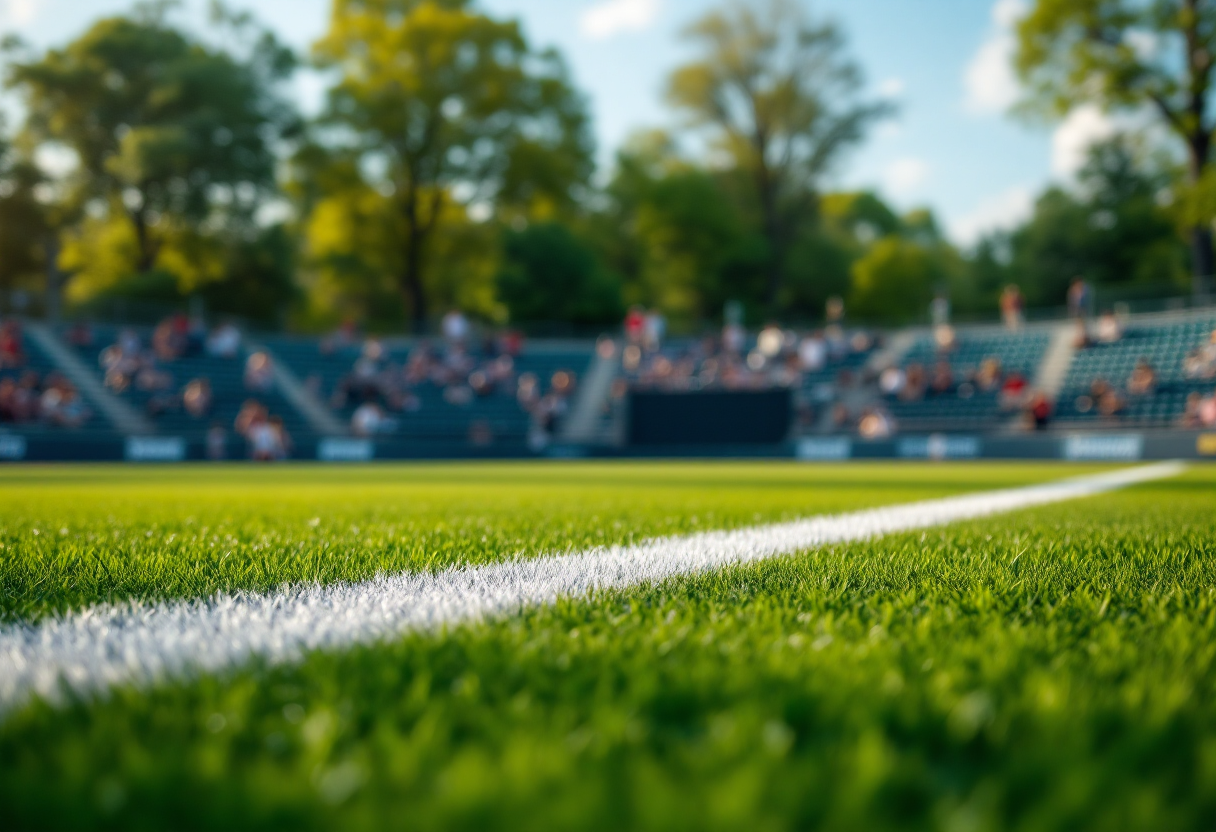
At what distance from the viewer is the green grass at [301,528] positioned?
8.72ft

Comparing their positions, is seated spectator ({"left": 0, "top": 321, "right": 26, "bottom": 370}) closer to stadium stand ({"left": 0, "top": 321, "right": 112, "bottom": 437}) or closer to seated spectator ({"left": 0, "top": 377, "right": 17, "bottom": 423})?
stadium stand ({"left": 0, "top": 321, "right": 112, "bottom": 437})

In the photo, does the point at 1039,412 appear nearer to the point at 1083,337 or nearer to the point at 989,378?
the point at 989,378

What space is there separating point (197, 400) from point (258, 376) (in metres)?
2.63

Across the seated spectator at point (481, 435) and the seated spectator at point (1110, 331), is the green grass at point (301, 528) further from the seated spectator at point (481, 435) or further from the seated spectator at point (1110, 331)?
the seated spectator at point (1110, 331)

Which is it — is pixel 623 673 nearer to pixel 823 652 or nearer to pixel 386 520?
pixel 823 652

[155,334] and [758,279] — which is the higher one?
[758,279]

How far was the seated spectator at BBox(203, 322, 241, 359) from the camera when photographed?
86.7ft

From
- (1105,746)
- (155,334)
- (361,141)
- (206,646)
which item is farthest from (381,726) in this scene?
(361,141)

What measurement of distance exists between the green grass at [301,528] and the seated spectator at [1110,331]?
19.2 m

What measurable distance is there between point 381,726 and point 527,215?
42481mm

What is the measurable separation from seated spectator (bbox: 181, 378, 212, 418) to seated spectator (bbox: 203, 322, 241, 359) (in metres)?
3.85

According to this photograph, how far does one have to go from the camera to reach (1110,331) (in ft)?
78.8

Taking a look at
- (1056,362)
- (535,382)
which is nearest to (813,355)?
(1056,362)

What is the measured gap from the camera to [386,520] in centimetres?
497
